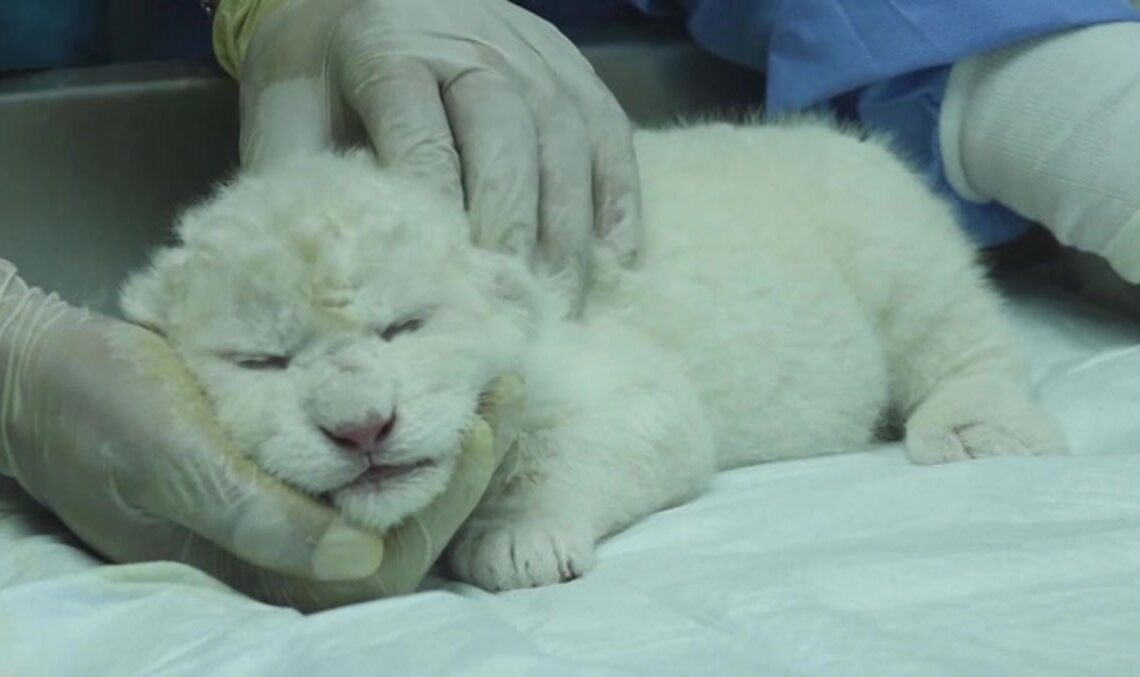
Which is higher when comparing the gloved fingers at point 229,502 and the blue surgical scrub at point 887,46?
the gloved fingers at point 229,502

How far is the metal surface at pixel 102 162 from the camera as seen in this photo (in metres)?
1.98

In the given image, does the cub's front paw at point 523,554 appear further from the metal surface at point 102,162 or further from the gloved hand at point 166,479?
the metal surface at point 102,162

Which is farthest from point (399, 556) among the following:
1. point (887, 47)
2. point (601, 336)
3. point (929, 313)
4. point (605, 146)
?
point (887, 47)

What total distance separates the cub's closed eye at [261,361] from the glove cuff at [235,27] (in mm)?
742

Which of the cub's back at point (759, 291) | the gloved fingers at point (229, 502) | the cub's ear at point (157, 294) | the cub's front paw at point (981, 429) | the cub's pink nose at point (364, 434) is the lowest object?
the cub's front paw at point (981, 429)

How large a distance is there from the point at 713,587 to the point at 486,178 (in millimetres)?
550

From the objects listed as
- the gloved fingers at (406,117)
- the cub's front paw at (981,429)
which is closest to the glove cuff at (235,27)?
the gloved fingers at (406,117)

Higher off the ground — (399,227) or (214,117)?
(399,227)

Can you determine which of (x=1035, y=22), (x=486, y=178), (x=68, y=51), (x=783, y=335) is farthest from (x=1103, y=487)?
(x=68, y=51)

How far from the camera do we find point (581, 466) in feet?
4.80

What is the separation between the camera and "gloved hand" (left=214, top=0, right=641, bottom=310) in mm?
1612

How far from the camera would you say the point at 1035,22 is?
2.04m

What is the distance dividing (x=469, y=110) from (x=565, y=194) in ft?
0.45

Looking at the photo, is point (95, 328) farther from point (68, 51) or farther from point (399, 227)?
point (68, 51)
